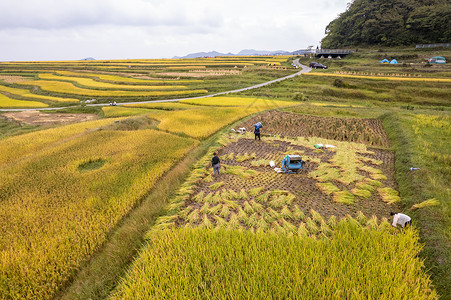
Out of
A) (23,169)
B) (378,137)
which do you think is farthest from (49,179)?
(378,137)

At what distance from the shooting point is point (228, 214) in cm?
652

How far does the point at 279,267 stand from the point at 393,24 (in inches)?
3225

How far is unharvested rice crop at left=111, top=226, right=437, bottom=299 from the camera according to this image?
145 inches

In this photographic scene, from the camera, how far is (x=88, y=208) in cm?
677

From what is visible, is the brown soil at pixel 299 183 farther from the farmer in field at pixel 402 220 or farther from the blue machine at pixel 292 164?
the farmer in field at pixel 402 220

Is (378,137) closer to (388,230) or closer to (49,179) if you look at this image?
(388,230)

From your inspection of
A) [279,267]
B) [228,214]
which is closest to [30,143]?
[228,214]

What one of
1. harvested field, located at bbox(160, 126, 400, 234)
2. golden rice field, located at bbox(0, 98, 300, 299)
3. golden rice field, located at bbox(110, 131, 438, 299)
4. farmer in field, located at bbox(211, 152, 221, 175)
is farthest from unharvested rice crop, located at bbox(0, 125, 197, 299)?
farmer in field, located at bbox(211, 152, 221, 175)

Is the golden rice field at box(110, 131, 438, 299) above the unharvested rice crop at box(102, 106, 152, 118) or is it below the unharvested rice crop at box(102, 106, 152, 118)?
below

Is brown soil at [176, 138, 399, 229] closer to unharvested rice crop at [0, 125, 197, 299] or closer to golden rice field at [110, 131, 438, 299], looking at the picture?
golden rice field at [110, 131, 438, 299]

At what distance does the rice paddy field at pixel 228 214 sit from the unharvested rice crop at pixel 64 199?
5 cm

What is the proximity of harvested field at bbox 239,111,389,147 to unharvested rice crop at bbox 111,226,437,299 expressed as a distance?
9971 millimetres

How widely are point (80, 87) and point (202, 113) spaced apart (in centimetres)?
3257

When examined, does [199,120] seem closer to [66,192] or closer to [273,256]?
[66,192]
